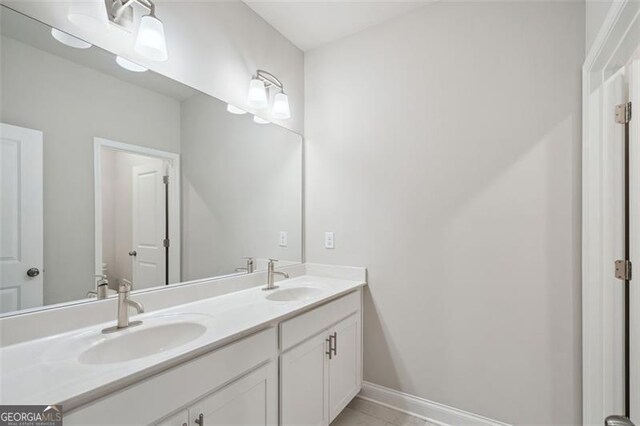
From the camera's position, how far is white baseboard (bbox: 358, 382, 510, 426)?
1.76m

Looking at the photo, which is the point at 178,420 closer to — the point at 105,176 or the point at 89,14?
the point at 105,176

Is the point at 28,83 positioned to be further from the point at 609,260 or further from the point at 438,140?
the point at 609,260

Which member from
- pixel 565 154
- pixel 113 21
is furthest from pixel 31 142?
pixel 565 154

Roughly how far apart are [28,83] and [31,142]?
21cm

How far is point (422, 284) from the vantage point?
1.94m

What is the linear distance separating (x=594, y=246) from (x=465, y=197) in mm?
627

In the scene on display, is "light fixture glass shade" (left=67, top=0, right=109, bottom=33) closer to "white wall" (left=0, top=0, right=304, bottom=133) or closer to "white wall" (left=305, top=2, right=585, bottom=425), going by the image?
"white wall" (left=0, top=0, right=304, bottom=133)

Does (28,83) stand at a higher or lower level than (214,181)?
higher

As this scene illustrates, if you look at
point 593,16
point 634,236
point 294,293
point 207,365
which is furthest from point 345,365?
point 593,16

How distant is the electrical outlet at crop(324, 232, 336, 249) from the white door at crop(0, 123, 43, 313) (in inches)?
64.1

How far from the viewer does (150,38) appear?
4.30 feet

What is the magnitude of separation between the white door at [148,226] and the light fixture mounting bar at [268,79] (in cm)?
90

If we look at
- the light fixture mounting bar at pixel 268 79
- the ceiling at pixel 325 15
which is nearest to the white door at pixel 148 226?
the light fixture mounting bar at pixel 268 79

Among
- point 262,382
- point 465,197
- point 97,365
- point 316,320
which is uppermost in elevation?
point 465,197
